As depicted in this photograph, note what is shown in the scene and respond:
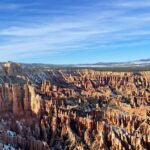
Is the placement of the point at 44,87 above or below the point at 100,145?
above

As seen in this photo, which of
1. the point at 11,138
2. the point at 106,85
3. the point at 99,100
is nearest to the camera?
the point at 11,138

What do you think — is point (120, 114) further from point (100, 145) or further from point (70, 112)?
point (100, 145)

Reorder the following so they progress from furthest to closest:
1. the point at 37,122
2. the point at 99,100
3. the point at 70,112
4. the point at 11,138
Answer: the point at 99,100, the point at 70,112, the point at 37,122, the point at 11,138

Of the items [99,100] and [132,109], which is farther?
[99,100]

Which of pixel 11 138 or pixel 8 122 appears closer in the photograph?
pixel 11 138

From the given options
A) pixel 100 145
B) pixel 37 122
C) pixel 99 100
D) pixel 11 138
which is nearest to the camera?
pixel 11 138

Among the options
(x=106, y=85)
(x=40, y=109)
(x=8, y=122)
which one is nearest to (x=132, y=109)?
(x=40, y=109)

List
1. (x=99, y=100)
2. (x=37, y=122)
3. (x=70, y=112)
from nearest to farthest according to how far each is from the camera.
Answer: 1. (x=37, y=122)
2. (x=70, y=112)
3. (x=99, y=100)

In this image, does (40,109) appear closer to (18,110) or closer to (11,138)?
(18,110)

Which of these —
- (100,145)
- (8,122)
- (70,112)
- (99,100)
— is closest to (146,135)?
(100,145)
